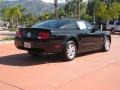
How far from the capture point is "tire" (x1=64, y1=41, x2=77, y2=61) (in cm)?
998

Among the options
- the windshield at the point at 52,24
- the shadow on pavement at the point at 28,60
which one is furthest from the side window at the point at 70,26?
the shadow on pavement at the point at 28,60

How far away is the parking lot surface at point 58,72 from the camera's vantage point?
22.3 ft

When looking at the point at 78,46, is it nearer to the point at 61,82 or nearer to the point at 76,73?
the point at 76,73

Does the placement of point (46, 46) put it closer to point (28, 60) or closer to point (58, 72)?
point (28, 60)

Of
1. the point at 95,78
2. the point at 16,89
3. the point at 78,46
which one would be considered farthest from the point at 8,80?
the point at 78,46

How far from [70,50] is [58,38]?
2.42 ft

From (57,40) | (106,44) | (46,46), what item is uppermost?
(57,40)

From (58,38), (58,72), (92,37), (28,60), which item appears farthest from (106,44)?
(58,72)

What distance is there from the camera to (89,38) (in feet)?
37.0

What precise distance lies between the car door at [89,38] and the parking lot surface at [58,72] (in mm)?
388

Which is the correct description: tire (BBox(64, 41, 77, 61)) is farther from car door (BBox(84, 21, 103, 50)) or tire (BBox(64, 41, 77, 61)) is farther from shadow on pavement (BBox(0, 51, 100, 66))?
car door (BBox(84, 21, 103, 50))

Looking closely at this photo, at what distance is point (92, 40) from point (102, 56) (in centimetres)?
68

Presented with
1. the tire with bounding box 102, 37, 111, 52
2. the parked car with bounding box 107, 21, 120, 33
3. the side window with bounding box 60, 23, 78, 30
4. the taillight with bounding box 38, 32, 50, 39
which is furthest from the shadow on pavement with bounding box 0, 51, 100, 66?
the parked car with bounding box 107, 21, 120, 33

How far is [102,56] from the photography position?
1127cm
